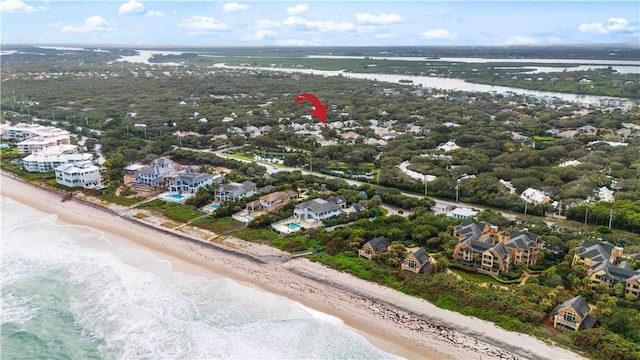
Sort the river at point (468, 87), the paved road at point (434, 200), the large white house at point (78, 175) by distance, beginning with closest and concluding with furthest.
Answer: the paved road at point (434, 200)
the large white house at point (78, 175)
the river at point (468, 87)

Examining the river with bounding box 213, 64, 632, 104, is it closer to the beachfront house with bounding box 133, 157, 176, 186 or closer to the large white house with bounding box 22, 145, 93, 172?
the beachfront house with bounding box 133, 157, 176, 186

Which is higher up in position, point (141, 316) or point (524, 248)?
point (524, 248)

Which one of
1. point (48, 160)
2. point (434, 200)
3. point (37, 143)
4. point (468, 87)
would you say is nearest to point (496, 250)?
point (434, 200)

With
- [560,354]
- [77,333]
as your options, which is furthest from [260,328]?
[560,354]

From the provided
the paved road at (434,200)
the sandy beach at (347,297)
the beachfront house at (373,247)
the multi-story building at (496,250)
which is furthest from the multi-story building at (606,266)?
the beachfront house at (373,247)

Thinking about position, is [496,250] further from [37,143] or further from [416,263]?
[37,143]

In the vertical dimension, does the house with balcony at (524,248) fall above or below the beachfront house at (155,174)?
below

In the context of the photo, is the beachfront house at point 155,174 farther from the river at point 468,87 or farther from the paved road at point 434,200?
the river at point 468,87

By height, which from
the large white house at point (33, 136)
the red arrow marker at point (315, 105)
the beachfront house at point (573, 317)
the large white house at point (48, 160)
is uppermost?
the red arrow marker at point (315, 105)
